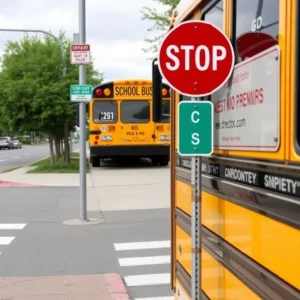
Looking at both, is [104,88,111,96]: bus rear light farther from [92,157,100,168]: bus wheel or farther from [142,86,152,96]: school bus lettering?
[92,157,100,168]: bus wheel

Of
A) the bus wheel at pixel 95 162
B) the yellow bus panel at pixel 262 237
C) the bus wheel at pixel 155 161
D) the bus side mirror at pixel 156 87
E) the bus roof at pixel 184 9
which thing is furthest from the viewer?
the bus wheel at pixel 95 162

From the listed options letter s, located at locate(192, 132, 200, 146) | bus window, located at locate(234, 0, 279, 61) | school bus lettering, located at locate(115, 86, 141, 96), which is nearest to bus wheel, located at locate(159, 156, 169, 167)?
school bus lettering, located at locate(115, 86, 141, 96)

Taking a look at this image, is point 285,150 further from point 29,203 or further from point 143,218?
point 29,203

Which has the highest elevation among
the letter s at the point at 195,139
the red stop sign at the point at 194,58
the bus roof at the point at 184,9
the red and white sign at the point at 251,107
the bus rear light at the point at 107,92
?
the bus rear light at the point at 107,92

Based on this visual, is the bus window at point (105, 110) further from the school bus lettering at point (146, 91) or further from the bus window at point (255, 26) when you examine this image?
the bus window at point (255, 26)

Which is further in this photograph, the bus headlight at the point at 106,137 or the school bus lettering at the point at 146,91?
the bus headlight at the point at 106,137

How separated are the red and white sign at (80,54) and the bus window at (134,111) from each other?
12.0 meters

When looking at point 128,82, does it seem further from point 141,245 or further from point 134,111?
point 141,245

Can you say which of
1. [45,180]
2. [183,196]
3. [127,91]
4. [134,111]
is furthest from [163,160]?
[183,196]

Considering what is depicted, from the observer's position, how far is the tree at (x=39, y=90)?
2414 cm

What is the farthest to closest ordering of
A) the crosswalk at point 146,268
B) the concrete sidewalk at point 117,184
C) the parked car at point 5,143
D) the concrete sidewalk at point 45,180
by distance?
the parked car at point 5,143, the concrete sidewalk at point 45,180, the concrete sidewalk at point 117,184, the crosswalk at point 146,268

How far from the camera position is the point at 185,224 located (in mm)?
4070

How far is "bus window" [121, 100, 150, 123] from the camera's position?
72.9 feet

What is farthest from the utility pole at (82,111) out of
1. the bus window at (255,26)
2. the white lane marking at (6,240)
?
the bus window at (255,26)
